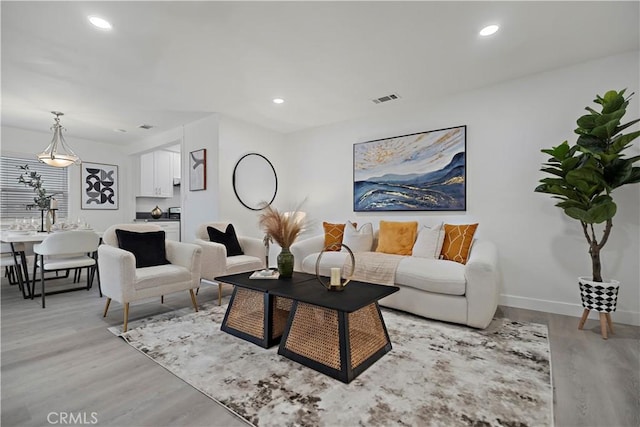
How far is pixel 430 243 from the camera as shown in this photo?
3.32 metres

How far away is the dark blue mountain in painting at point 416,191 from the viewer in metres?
3.62

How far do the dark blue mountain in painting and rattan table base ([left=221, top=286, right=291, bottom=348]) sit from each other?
2.29 metres

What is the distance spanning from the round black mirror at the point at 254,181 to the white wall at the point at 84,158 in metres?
3.32

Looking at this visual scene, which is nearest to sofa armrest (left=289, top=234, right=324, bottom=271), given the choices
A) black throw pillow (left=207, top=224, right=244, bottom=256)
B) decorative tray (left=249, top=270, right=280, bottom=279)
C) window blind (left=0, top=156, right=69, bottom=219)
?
black throw pillow (left=207, top=224, right=244, bottom=256)

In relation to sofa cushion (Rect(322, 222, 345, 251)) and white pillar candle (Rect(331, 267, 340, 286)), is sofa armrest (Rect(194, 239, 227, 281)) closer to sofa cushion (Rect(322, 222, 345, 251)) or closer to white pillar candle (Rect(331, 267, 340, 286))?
sofa cushion (Rect(322, 222, 345, 251))

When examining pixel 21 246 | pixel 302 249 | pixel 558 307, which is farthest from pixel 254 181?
pixel 558 307

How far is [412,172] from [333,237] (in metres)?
1.34

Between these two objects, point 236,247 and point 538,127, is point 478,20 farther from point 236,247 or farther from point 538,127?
point 236,247

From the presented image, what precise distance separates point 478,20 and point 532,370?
247 cm

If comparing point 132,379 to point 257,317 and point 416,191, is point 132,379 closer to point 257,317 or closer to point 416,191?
point 257,317

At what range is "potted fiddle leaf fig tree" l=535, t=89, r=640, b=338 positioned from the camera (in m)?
2.32

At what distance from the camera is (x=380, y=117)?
4.29 meters

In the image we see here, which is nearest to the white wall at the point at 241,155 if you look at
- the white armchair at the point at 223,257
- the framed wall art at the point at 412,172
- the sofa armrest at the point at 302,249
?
the white armchair at the point at 223,257

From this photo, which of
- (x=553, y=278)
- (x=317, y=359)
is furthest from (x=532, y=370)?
(x=553, y=278)
